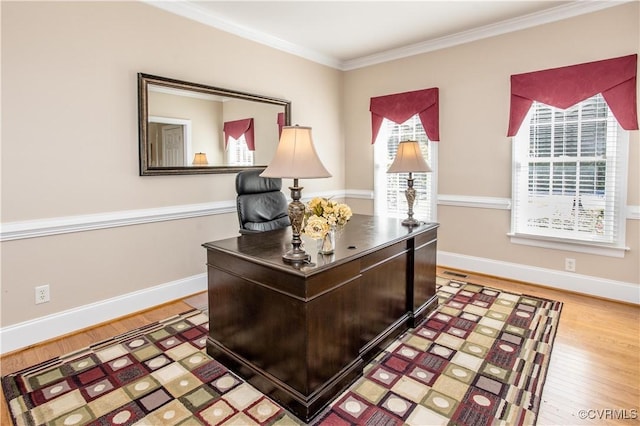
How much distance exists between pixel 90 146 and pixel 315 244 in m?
1.91

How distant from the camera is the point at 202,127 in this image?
3.54 meters

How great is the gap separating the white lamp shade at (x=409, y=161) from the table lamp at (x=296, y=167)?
125cm

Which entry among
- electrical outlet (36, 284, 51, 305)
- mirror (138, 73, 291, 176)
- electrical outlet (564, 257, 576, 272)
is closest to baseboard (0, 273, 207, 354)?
electrical outlet (36, 284, 51, 305)

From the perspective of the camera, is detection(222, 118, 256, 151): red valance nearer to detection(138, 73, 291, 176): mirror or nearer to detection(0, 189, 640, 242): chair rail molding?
detection(138, 73, 291, 176): mirror

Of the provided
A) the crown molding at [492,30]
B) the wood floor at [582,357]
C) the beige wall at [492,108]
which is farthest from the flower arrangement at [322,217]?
the crown molding at [492,30]

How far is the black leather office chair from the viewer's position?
315 cm

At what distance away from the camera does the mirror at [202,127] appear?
10.3 ft

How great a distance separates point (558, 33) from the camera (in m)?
3.46

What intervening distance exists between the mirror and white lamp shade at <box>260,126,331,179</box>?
5.61 feet

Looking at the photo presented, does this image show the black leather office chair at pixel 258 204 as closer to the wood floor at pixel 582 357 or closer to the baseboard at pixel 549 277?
the wood floor at pixel 582 357

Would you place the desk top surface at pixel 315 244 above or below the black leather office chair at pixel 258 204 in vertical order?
below

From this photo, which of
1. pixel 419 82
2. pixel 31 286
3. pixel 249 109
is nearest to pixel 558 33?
pixel 419 82

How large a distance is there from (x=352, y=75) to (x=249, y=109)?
1.84 metres

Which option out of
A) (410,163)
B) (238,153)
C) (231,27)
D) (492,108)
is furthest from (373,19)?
(238,153)
